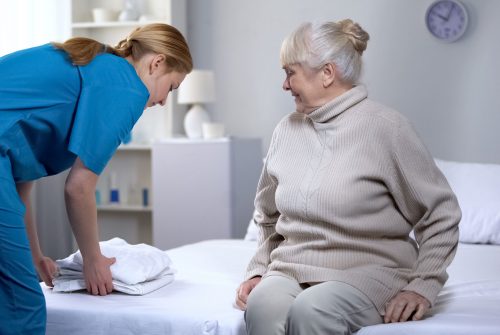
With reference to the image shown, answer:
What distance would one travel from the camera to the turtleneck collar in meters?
1.87

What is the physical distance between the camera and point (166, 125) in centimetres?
439

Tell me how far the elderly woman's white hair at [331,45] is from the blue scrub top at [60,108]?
0.44m

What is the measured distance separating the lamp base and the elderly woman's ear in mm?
2296

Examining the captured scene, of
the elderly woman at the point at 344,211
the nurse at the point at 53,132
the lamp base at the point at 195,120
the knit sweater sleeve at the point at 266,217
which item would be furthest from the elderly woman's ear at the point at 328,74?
the lamp base at the point at 195,120

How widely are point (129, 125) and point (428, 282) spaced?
29.0 inches

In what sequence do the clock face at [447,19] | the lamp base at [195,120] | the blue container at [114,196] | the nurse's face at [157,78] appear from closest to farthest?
the nurse's face at [157,78] < the clock face at [447,19] < the lamp base at [195,120] < the blue container at [114,196]

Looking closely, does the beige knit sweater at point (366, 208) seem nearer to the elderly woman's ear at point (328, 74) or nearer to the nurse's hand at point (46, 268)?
the elderly woman's ear at point (328, 74)

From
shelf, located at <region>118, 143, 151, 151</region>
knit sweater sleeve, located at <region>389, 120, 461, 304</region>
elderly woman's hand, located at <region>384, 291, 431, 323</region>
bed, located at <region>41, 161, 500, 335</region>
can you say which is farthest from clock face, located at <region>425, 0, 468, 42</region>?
elderly woman's hand, located at <region>384, 291, 431, 323</region>

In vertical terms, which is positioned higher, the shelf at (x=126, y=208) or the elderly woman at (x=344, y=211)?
the elderly woman at (x=344, y=211)

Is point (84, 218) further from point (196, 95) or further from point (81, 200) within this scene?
point (196, 95)

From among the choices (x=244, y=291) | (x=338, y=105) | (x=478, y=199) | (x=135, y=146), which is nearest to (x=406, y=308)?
(x=244, y=291)

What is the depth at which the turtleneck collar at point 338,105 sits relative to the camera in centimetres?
187

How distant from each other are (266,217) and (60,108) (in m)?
0.65

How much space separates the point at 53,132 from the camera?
5.46ft
